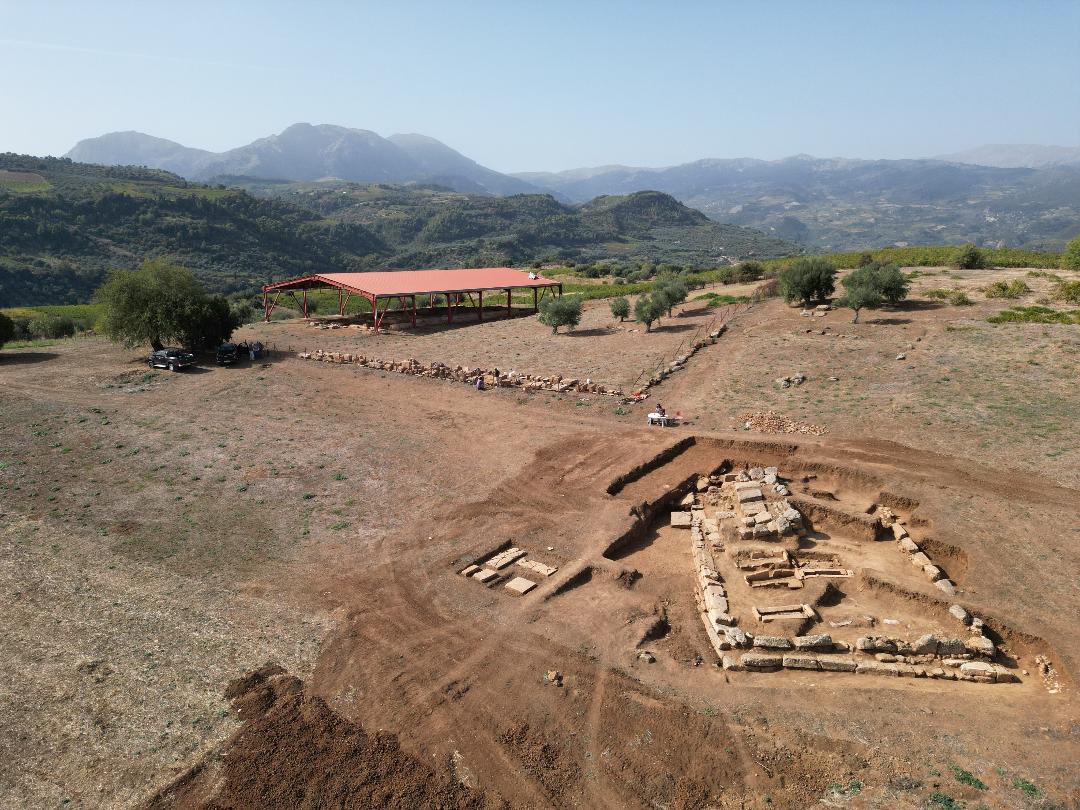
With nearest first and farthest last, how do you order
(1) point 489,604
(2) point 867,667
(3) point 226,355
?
(2) point 867,667, (1) point 489,604, (3) point 226,355

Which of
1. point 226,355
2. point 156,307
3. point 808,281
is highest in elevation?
point 808,281

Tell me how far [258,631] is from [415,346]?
103 ft

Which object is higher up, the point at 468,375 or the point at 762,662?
the point at 468,375

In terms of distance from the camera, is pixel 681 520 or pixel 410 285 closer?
pixel 681 520

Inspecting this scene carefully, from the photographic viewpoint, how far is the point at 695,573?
17375mm

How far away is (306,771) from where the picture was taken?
10539 mm

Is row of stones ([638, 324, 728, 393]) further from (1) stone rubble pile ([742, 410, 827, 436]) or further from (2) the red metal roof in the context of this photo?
(2) the red metal roof

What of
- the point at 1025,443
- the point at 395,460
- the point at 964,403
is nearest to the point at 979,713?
the point at 1025,443

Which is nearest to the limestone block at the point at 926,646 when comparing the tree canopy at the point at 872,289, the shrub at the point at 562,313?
the tree canopy at the point at 872,289

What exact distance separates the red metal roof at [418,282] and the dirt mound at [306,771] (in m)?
40.7

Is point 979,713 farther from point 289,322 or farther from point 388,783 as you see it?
point 289,322

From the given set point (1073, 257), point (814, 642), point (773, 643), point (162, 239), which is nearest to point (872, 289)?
point (1073, 257)

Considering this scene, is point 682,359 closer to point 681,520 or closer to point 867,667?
point 681,520

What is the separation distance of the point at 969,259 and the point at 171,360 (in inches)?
2397
